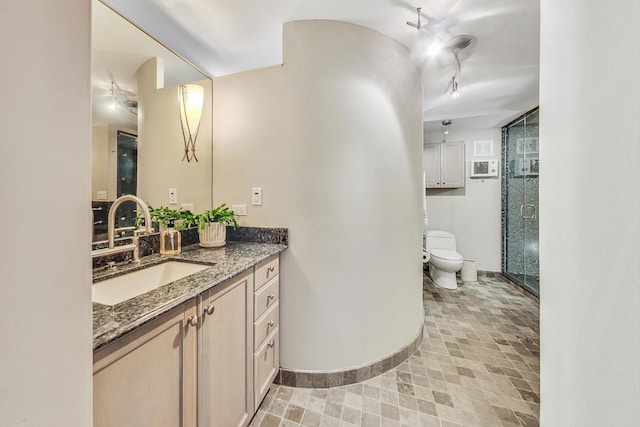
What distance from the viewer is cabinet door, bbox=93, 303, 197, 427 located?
0.58 metres

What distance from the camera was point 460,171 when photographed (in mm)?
3541

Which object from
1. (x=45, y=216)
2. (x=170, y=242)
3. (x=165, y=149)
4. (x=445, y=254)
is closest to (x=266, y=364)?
(x=170, y=242)

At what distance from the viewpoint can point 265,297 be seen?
4.46 feet

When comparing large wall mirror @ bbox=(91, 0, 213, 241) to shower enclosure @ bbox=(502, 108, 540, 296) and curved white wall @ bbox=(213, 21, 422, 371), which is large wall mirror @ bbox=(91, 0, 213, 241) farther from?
shower enclosure @ bbox=(502, 108, 540, 296)

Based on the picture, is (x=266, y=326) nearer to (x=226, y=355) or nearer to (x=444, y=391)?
(x=226, y=355)

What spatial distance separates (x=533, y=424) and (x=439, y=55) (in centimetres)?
253

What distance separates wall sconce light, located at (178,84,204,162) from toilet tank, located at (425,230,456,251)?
3.26m

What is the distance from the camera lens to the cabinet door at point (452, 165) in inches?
140

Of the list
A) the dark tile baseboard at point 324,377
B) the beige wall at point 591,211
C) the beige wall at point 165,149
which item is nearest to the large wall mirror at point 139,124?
the beige wall at point 165,149

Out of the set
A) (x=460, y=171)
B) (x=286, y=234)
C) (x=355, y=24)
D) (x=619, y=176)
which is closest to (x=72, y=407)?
(x=619, y=176)

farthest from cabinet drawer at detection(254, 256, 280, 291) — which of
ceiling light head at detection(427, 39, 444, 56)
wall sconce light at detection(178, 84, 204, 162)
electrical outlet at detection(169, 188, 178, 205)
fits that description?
ceiling light head at detection(427, 39, 444, 56)

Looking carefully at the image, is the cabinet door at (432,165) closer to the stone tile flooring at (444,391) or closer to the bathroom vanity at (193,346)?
the stone tile flooring at (444,391)

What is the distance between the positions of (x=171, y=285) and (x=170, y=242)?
1.95 ft

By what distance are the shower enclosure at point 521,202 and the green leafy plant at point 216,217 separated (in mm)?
3434
